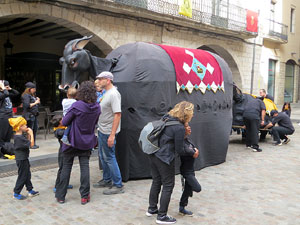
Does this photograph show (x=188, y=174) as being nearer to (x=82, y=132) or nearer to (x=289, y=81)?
(x=82, y=132)

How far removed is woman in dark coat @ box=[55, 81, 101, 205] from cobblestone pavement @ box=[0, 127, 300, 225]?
0.27m

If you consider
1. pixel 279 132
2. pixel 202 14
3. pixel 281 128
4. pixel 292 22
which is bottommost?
pixel 279 132

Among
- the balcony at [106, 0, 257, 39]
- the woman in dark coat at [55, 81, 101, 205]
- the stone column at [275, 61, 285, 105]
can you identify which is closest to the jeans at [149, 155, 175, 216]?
the woman in dark coat at [55, 81, 101, 205]

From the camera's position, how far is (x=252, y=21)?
18.4 m

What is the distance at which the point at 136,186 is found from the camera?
17.6 ft

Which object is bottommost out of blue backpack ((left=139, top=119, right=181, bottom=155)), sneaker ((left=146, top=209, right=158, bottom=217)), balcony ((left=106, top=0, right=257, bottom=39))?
sneaker ((left=146, top=209, right=158, bottom=217))

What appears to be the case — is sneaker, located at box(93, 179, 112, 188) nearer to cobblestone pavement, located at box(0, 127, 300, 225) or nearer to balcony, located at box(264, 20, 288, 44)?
cobblestone pavement, located at box(0, 127, 300, 225)

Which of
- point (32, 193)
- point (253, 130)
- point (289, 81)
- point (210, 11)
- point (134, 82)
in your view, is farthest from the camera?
point (289, 81)

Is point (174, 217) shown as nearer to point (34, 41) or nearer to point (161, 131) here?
point (161, 131)

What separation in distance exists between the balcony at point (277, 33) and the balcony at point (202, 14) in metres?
3.48

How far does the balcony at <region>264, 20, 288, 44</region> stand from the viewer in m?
21.5

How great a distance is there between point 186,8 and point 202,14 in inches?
69.0

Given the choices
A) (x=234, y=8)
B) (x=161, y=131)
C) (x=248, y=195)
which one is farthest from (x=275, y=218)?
(x=234, y=8)

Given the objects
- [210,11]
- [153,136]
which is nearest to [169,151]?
[153,136]
